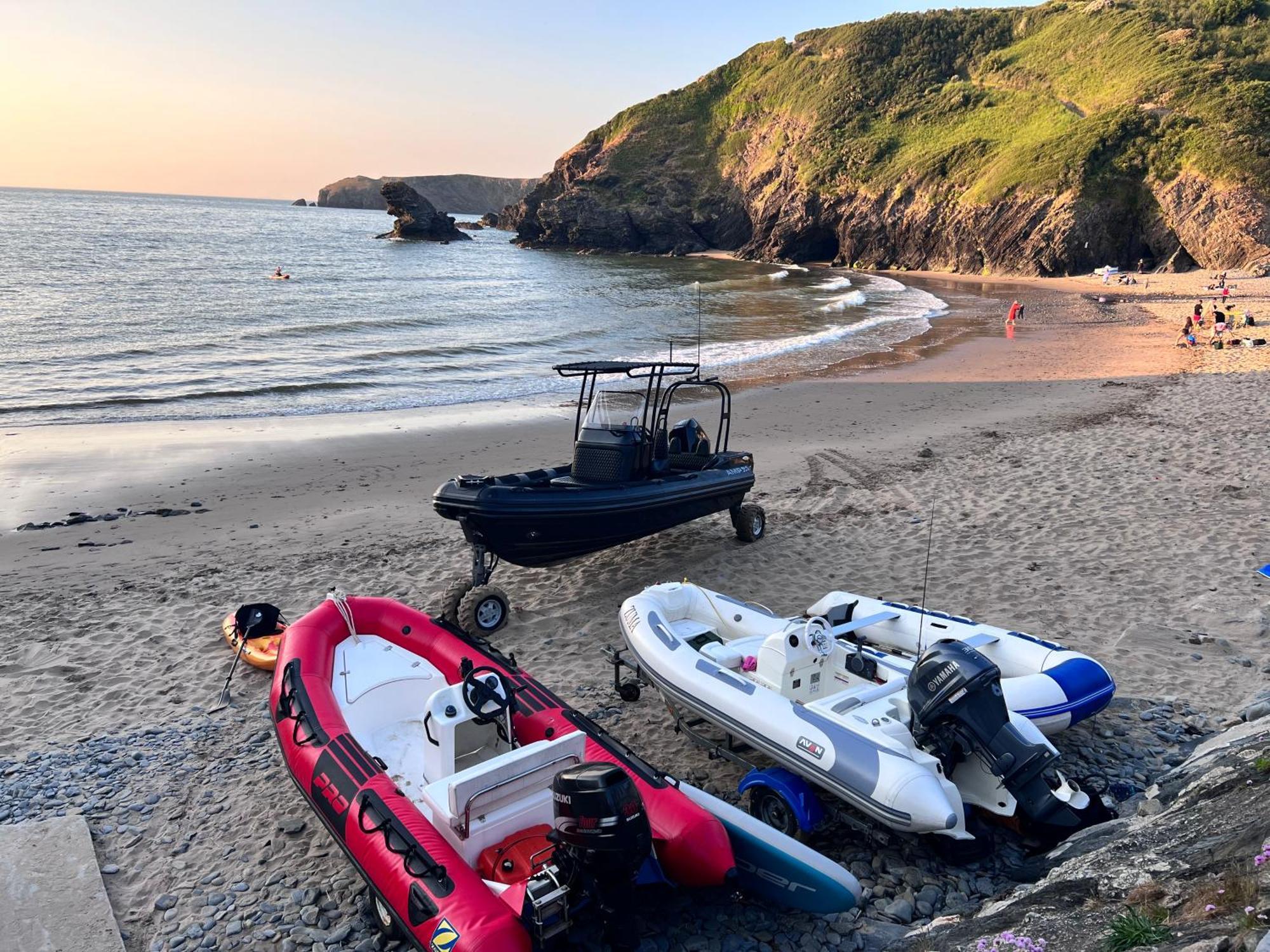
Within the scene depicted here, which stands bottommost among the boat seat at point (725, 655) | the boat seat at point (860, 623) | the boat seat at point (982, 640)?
the boat seat at point (725, 655)

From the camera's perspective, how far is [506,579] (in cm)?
890

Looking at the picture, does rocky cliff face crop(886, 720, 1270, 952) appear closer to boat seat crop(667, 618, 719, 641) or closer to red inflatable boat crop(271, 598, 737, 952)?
red inflatable boat crop(271, 598, 737, 952)

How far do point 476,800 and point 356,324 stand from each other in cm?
2732

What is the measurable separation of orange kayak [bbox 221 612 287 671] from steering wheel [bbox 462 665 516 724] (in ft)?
8.47

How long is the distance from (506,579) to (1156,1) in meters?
76.3

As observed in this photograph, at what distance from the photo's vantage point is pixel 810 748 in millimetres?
4746

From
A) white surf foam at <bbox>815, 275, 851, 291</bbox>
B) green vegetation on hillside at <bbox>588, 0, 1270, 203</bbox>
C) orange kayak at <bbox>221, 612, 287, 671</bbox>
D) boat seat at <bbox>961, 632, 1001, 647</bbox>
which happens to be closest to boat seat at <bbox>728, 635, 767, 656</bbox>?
boat seat at <bbox>961, 632, 1001, 647</bbox>

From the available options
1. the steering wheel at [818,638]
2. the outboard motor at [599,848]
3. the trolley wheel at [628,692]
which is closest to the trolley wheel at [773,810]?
the steering wheel at [818,638]

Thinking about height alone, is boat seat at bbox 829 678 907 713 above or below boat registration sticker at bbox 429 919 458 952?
above

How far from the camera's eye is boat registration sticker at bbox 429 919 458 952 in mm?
3598

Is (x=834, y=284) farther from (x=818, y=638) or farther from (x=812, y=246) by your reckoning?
(x=818, y=638)

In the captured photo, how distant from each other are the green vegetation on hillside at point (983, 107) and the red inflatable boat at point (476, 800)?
156ft

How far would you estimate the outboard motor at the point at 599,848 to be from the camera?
3650 mm

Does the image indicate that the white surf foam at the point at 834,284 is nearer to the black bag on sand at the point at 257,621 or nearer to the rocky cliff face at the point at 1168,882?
the black bag on sand at the point at 257,621
